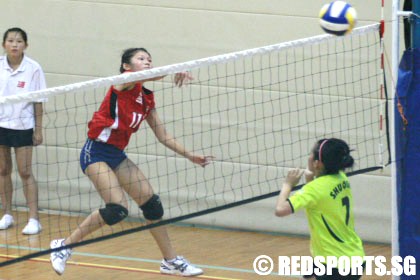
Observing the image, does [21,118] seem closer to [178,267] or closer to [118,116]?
[118,116]

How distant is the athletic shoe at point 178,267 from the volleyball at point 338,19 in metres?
2.42

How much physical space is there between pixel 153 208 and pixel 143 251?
1.35m

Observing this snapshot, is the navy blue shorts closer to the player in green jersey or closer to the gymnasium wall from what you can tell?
the gymnasium wall

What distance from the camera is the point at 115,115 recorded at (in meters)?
8.38

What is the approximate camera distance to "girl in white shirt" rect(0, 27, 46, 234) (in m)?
10.4

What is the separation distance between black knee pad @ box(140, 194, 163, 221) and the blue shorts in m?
0.40

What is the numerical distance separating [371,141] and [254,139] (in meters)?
1.17

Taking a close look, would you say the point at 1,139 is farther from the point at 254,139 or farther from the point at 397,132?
the point at 397,132

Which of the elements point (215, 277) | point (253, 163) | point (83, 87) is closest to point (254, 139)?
point (253, 163)

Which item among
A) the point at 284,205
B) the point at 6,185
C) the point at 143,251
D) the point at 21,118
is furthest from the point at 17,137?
the point at 284,205

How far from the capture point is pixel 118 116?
27.5 feet

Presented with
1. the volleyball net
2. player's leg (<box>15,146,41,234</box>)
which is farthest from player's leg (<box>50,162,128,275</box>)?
player's leg (<box>15,146,41,234</box>)

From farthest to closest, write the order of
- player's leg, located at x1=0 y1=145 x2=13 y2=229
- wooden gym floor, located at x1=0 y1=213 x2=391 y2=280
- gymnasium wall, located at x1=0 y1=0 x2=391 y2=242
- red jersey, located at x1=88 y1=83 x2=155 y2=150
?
player's leg, located at x1=0 y1=145 x2=13 y2=229 < gymnasium wall, located at x1=0 y1=0 x2=391 y2=242 < wooden gym floor, located at x1=0 y1=213 x2=391 y2=280 < red jersey, located at x1=88 y1=83 x2=155 y2=150

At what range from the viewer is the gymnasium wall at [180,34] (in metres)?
10.3
